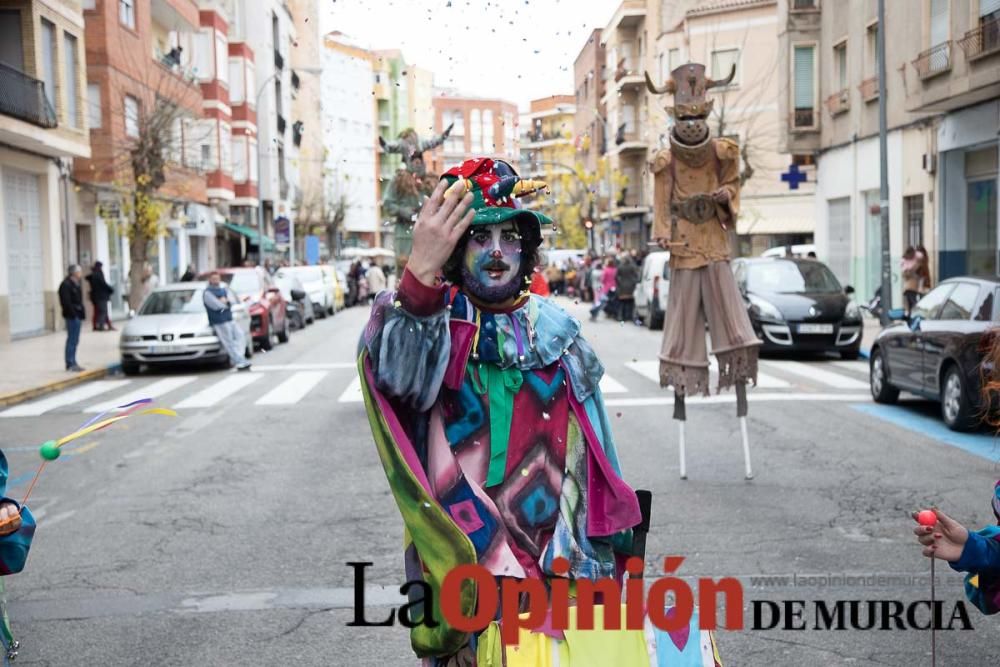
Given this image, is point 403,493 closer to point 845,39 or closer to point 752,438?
point 752,438

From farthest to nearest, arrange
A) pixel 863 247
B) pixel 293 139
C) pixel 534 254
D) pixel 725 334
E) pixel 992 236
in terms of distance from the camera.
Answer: pixel 293 139, pixel 863 247, pixel 992 236, pixel 725 334, pixel 534 254

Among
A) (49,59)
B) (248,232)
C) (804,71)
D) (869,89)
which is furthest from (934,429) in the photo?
(248,232)

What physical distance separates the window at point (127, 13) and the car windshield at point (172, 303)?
14.4 meters

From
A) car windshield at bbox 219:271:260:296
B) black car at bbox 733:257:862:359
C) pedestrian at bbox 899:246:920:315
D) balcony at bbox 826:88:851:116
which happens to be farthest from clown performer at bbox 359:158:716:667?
balcony at bbox 826:88:851:116

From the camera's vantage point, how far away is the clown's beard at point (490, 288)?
10.2 feet

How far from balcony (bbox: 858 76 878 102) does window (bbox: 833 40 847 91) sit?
200 cm

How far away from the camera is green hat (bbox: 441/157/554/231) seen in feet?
10.1

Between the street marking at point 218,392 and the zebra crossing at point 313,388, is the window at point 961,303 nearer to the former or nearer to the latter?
the zebra crossing at point 313,388

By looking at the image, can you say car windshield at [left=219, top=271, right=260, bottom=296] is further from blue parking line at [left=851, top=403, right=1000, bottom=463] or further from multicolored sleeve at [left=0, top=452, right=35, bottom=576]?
multicolored sleeve at [left=0, top=452, right=35, bottom=576]

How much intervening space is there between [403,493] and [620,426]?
8570 millimetres

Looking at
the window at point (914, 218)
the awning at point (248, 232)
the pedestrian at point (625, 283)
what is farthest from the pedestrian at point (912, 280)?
the awning at point (248, 232)

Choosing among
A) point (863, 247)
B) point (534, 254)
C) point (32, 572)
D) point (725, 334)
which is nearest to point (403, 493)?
point (534, 254)

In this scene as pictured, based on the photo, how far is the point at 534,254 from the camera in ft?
10.5

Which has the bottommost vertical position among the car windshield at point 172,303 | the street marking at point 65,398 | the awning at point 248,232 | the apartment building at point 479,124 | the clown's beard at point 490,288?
the street marking at point 65,398
